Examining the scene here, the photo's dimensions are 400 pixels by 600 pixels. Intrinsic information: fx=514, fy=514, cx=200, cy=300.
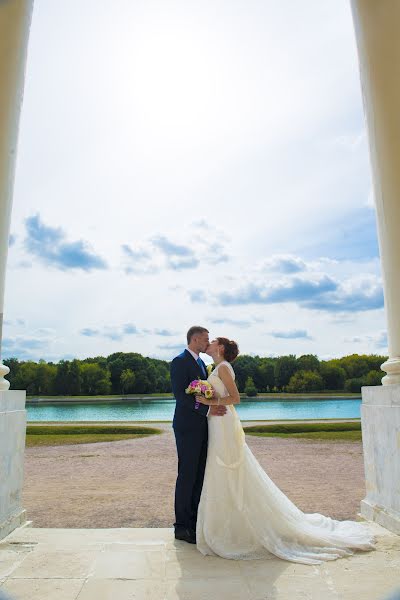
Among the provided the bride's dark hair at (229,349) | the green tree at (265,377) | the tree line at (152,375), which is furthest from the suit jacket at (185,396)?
the green tree at (265,377)

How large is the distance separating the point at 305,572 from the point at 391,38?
9.69 metres

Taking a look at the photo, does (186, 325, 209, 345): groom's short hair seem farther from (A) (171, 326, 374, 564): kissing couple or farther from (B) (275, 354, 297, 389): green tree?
(B) (275, 354, 297, 389): green tree

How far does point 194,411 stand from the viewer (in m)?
9.38

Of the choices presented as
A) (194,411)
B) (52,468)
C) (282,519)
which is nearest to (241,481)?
(282,519)

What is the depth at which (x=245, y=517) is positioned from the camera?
8.52 m

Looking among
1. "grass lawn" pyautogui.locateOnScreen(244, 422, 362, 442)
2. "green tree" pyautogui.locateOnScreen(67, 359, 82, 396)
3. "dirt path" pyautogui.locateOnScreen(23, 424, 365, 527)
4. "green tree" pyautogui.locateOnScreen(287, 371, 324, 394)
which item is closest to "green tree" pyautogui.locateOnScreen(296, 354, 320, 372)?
"green tree" pyautogui.locateOnScreen(287, 371, 324, 394)

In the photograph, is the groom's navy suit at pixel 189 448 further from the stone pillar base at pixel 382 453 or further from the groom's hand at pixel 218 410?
the stone pillar base at pixel 382 453

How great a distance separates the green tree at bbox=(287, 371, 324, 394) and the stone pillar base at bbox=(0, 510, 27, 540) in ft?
411

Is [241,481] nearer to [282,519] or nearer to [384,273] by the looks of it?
[282,519]

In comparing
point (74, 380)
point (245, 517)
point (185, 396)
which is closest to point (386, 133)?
point (185, 396)

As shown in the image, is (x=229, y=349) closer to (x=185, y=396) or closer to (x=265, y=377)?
(x=185, y=396)

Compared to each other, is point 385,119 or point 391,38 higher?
point 391,38

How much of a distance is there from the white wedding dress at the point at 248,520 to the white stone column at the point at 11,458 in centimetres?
351

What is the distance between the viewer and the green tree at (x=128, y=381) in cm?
13100
